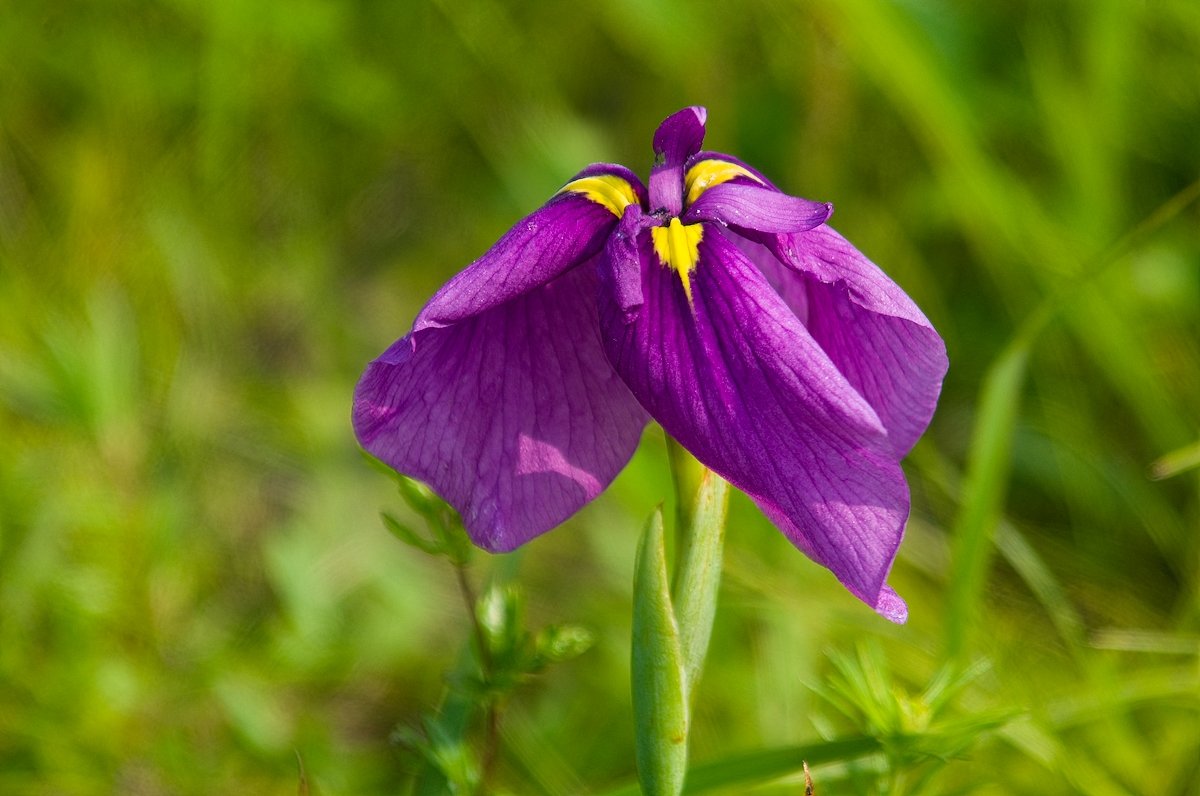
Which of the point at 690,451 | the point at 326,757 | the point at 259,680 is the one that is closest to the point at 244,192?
the point at 259,680

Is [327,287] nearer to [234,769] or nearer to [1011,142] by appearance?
[234,769]

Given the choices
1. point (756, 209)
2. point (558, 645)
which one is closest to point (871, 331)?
point (756, 209)

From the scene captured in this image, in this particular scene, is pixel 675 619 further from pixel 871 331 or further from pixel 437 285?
pixel 437 285

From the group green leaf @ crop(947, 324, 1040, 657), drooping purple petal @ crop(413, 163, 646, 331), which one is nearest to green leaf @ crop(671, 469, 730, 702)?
drooping purple petal @ crop(413, 163, 646, 331)

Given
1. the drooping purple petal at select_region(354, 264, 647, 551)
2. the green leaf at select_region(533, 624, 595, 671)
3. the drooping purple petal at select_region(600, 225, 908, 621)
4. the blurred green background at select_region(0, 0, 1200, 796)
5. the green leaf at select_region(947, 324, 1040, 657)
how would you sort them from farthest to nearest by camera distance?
1. the blurred green background at select_region(0, 0, 1200, 796)
2. the green leaf at select_region(947, 324, 1040, 657)
3. the green leaf at select_region(533, 624, 595, 671)
4. the drooping purple petal at select_region(354, 264, 647, 551)
5. the drooping purple petal at select_region(600, 225, 908, 621)

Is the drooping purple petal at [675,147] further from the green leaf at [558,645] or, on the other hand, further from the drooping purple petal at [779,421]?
the green leaf at [558,645]

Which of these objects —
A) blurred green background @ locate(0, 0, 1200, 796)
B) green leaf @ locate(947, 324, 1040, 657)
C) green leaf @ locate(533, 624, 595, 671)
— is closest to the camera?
green leaf @ locate(533, 624, 595, 671)

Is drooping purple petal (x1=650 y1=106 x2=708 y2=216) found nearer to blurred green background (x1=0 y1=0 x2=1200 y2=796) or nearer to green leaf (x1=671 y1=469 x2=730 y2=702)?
green leaf (x1=671 y1=469 x2=730 y2=702)
